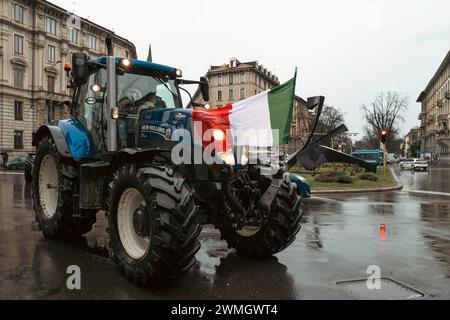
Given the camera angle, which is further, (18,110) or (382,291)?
(18,110)

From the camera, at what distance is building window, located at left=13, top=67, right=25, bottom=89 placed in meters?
52.3

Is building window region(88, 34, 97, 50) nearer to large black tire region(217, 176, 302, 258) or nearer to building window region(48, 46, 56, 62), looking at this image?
building window region(48, 46, 56, 62)

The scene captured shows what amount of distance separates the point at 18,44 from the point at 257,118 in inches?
2172

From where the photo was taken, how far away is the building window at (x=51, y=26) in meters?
55.9

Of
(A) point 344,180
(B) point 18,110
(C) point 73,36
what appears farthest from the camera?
(C) point 73,36

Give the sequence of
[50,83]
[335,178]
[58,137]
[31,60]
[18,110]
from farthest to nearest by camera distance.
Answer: [50,83] < [31,60] < [18,110] < [335,178] < [58,137]

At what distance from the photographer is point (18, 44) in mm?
52281

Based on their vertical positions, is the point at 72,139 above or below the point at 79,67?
below

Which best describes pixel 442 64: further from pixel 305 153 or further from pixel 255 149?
pixel 255 149

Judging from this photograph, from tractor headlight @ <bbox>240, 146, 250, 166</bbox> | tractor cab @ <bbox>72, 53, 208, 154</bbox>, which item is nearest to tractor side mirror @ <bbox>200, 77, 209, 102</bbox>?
tractor cab @ <bbox>72, 53, 208, 154</bbox>

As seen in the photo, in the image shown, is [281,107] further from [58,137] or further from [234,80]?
[234,80]

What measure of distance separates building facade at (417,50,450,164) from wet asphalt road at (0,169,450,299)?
81.3 metres

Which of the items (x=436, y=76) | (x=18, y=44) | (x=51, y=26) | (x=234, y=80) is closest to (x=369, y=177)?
(x=18, y=44)
